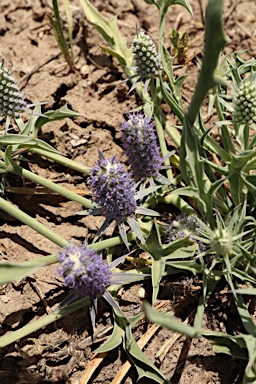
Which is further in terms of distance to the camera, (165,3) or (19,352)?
(165,3)

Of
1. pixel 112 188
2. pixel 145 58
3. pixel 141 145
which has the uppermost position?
pixel 145 58

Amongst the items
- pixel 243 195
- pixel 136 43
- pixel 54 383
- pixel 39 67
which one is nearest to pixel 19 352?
pixel 54 383

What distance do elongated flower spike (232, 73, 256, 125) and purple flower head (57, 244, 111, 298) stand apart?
90 cm

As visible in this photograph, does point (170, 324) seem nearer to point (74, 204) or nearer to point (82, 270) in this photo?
point (82, 270)

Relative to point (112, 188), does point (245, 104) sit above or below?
above

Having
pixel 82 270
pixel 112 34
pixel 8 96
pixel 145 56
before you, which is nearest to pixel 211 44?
pixel 82 270

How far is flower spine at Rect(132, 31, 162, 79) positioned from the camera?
2.45 m

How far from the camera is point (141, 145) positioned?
2.23 m

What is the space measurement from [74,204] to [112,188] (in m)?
0.85

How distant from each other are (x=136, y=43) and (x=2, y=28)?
1.46 metres

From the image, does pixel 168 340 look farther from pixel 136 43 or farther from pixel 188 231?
pixel 136 43

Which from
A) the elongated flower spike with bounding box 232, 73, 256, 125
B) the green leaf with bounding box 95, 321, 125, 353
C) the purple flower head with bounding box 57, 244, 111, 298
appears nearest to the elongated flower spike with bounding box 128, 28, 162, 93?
the elongated flower spike with bounding box 232, 73, 256, 125

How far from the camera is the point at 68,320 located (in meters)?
2.48

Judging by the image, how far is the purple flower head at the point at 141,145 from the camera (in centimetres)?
222
